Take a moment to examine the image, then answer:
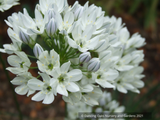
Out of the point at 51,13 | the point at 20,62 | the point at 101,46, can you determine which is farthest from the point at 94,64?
the point at 20,62

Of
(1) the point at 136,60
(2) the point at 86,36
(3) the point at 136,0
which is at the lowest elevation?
(1) the point at 136,60

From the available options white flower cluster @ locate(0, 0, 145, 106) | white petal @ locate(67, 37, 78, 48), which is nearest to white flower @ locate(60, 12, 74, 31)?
white flower cluster @ locate(0, 0, 145, 106)

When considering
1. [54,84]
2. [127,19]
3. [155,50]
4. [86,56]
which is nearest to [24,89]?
[54,84]

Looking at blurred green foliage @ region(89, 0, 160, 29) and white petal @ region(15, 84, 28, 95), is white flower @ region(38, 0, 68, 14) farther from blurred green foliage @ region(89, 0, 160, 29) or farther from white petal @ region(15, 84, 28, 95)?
blurred green foliage @ region(89, 0, 160, 29)

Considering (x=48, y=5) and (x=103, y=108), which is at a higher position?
(x=48, y=5)

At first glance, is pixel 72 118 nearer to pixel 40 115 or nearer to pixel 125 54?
pixel 125 54

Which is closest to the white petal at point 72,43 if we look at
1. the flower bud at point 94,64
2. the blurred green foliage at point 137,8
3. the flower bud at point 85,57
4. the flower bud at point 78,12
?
the flower bud at point 85,57

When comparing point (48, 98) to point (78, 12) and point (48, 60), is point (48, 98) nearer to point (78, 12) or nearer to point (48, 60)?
A: point (48, 60)
